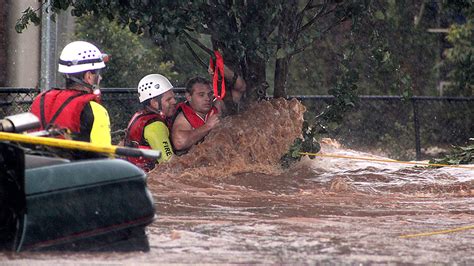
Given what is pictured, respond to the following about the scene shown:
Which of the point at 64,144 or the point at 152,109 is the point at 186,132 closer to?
the point at 152,109

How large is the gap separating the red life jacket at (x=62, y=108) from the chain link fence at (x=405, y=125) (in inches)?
331

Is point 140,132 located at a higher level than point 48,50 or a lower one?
lower

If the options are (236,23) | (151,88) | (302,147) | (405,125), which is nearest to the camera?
(151,88)

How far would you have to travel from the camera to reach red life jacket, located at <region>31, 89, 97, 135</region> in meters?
9.64

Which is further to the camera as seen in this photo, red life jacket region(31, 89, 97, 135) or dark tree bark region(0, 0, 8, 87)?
dark tree bark region(0, 0, 8, 87)

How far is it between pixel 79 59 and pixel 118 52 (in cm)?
841

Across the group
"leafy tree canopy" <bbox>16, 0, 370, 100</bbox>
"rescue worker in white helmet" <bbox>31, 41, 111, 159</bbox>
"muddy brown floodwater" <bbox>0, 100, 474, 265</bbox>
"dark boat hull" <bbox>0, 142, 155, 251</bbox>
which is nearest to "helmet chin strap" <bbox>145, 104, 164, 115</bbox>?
"muddy brown floodwater" <bbox>0, 100, 474, 265</bbox>

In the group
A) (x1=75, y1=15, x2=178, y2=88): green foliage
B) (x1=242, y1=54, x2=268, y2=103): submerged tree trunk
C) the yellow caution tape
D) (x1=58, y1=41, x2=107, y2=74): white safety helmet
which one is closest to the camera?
the yellow caution tape

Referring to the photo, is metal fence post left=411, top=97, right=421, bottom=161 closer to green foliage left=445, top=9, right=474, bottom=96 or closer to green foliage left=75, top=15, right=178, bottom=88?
green foliage left=445, top=9, right=474, bottom=96

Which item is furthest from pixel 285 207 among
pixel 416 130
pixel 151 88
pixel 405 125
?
pixel 405 125

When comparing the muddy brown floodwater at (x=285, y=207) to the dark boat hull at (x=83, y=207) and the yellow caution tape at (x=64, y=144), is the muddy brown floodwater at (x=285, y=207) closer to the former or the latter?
the dark boat hull at (x=83, y=207)

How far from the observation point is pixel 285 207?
36.3ft

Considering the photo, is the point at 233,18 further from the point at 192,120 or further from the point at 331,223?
the point at 331,223

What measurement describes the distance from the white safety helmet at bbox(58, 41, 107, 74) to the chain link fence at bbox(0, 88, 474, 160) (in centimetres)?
792
